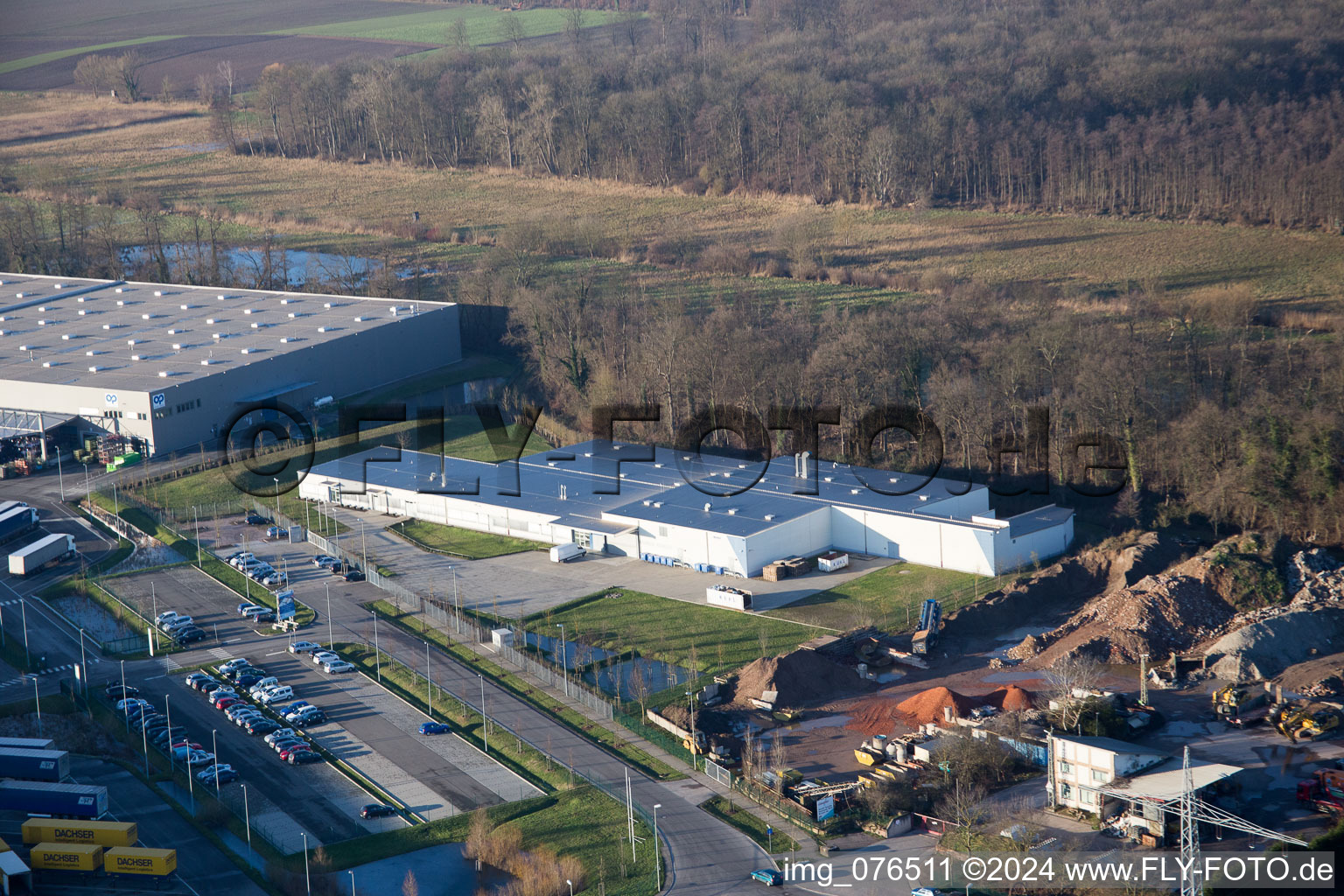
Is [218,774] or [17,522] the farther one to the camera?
[17,522]

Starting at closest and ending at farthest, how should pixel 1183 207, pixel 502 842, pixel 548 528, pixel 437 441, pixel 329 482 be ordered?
pixel 502 842, pixel 548 528, pixel 329 482, pixel 437 441, pixel 1183 207

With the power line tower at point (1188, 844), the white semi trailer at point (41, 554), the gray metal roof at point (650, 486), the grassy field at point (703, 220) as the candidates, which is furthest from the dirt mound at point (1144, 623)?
the white semi trailer at point (41, 554)

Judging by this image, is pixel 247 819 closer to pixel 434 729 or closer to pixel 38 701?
pixel 434 729

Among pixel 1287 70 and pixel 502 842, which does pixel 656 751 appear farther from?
pixel 1287 70

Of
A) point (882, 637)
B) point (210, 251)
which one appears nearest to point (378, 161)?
point (210, 251)

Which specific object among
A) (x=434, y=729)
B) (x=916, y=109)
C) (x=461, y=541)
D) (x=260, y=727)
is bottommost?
(x=434, y=729)

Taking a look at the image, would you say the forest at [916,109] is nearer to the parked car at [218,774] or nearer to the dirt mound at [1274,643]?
the dirt mound at [1274,643]

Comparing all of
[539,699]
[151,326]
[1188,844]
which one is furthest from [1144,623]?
[151,326]
